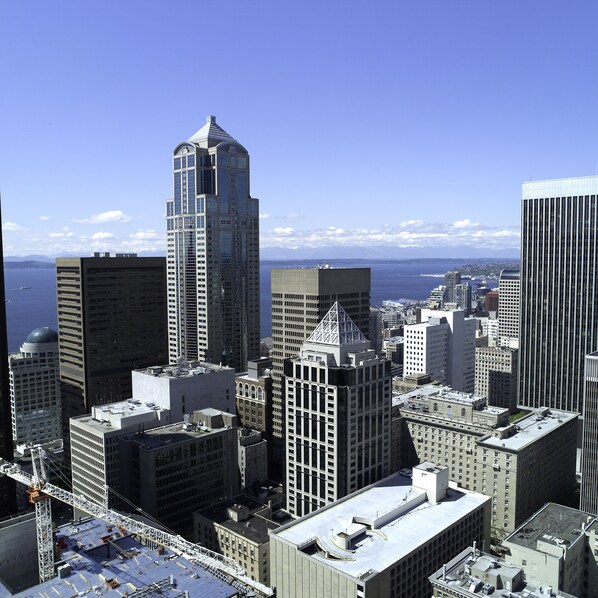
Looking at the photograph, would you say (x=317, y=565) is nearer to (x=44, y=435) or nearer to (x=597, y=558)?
(x=597, y=558)

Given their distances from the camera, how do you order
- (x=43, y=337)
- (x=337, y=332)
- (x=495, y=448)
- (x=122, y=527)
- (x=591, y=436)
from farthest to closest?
(x=43, y=337) < (x=495, y=448) < (x=591, y=436) < (x=337, y=332) < (x=122, y=527)

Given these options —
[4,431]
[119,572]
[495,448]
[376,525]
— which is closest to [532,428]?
[495,448]

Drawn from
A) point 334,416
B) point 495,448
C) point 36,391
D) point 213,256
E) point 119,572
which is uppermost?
point 213,256

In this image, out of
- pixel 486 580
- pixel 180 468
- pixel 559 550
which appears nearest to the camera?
pixel 486 580

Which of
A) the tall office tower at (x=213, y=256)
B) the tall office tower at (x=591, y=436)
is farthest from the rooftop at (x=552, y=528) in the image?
the tall office tower at (x=213, y=256)

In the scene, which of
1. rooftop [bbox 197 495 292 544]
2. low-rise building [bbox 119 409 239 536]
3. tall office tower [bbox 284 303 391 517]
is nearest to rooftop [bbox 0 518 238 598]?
rooftop [bbox 197 495 292 544]

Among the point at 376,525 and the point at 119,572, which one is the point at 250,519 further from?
the point at 376,525
